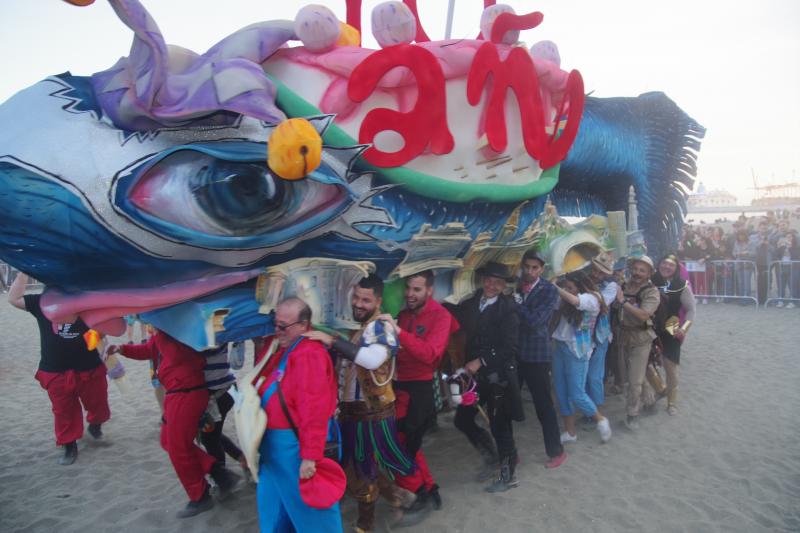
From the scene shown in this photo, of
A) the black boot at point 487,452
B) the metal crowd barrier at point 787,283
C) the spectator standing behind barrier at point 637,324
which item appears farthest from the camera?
the metal crowd barrier at point 787,283

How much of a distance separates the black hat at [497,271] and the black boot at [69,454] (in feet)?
11.1

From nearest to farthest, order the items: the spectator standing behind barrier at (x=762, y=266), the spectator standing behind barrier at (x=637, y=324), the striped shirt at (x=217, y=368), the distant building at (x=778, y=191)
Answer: the striped shirt at (x=217, y=368)
the spectator standing behind barrier at (x=637, y=324)
the spectator standing behind barrier at (x=762, y=266)
the distant building at (x=778, y=191)

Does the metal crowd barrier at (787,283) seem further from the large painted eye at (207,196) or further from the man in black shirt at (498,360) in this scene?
the large painted eye at (207,196)

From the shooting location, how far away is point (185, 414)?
3.13m

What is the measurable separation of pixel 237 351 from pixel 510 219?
6.56ft

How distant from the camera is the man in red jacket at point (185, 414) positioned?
3.11 meters

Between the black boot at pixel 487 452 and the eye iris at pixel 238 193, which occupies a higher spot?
the eye iris at pixel 238 193

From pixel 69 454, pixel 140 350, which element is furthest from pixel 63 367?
pixel 140 350

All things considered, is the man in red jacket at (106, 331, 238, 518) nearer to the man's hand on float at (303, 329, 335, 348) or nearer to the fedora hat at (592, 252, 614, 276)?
the man's hand on float at (303, 329, 335, 348)

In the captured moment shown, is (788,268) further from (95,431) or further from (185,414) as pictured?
(95,431)

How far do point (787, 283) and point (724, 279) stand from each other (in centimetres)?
102

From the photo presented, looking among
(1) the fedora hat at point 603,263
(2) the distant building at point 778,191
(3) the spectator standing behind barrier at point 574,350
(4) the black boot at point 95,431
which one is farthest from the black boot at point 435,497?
(2) the distant building at point 778,191

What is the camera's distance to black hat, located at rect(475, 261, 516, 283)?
3457mm

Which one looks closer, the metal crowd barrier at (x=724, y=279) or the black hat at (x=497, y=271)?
the black hat at (x=497, y=271)
